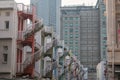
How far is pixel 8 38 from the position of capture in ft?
141

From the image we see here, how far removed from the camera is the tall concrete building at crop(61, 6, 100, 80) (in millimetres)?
188500

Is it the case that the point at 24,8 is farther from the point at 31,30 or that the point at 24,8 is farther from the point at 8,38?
the point at 8,38

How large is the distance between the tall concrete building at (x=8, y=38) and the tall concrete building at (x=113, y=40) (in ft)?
49.6

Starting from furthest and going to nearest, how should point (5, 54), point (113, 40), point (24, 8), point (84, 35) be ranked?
point (84, 35) < point (24, 8) < point (5, 54) < point (113, 40)

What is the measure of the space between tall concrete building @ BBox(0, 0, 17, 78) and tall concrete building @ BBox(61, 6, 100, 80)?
14127 centimetres

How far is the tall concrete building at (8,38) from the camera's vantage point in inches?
1678

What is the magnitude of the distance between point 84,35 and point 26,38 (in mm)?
151298

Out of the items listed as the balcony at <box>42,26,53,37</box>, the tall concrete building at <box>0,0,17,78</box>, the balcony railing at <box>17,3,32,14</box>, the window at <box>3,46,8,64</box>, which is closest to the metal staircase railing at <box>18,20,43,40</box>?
the tall concrete building at <box>0,0,17,78</box>

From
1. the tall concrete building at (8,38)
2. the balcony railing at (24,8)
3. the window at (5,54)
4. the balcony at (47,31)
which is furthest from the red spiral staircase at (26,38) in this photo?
the balcony at (47,31)

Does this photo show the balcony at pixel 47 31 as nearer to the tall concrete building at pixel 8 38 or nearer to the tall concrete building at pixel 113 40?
the tall concrete building at pixel 8 38

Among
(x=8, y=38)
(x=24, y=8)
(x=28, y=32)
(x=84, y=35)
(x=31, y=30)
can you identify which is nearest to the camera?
(x=8, y=38)

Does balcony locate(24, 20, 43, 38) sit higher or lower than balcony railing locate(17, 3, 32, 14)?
lower

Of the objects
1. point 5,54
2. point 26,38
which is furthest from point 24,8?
point 5,54

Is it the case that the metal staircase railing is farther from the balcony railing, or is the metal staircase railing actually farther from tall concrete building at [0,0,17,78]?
the balcony railing
